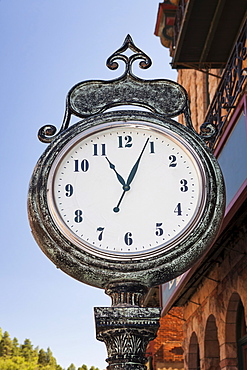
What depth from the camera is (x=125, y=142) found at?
13.8 feet

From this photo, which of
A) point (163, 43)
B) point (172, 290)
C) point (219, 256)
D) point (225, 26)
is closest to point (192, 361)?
point (172, 290)

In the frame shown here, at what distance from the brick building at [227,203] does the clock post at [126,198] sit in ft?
9.22

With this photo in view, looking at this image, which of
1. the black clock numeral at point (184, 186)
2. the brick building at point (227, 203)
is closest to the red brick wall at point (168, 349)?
the brick building at point (227, 203)

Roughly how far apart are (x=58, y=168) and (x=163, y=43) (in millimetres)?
15665

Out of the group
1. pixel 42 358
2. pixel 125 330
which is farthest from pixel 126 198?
pixel 42 358

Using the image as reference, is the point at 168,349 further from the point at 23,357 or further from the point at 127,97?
the point at 23,357

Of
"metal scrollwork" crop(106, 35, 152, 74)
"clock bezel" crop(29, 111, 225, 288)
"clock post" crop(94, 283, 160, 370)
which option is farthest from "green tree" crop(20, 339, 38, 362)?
"clock post" crop(94, 283, 160, 370)

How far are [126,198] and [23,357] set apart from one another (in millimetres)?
89438

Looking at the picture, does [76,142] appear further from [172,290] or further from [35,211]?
[172,290]

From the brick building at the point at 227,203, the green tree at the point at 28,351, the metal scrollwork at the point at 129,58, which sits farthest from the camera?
the green tree at the point at 28,351

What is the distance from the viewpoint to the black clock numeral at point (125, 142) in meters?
4.20

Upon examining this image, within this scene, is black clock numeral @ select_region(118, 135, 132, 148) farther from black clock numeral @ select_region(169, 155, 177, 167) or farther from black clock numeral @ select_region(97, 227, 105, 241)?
black clock numeral @ select_region(97, 227, 105, 241)

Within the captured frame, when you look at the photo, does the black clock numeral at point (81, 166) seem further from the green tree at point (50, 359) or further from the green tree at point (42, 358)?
the green tree at point (50, 359)

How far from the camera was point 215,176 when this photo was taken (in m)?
3.97
